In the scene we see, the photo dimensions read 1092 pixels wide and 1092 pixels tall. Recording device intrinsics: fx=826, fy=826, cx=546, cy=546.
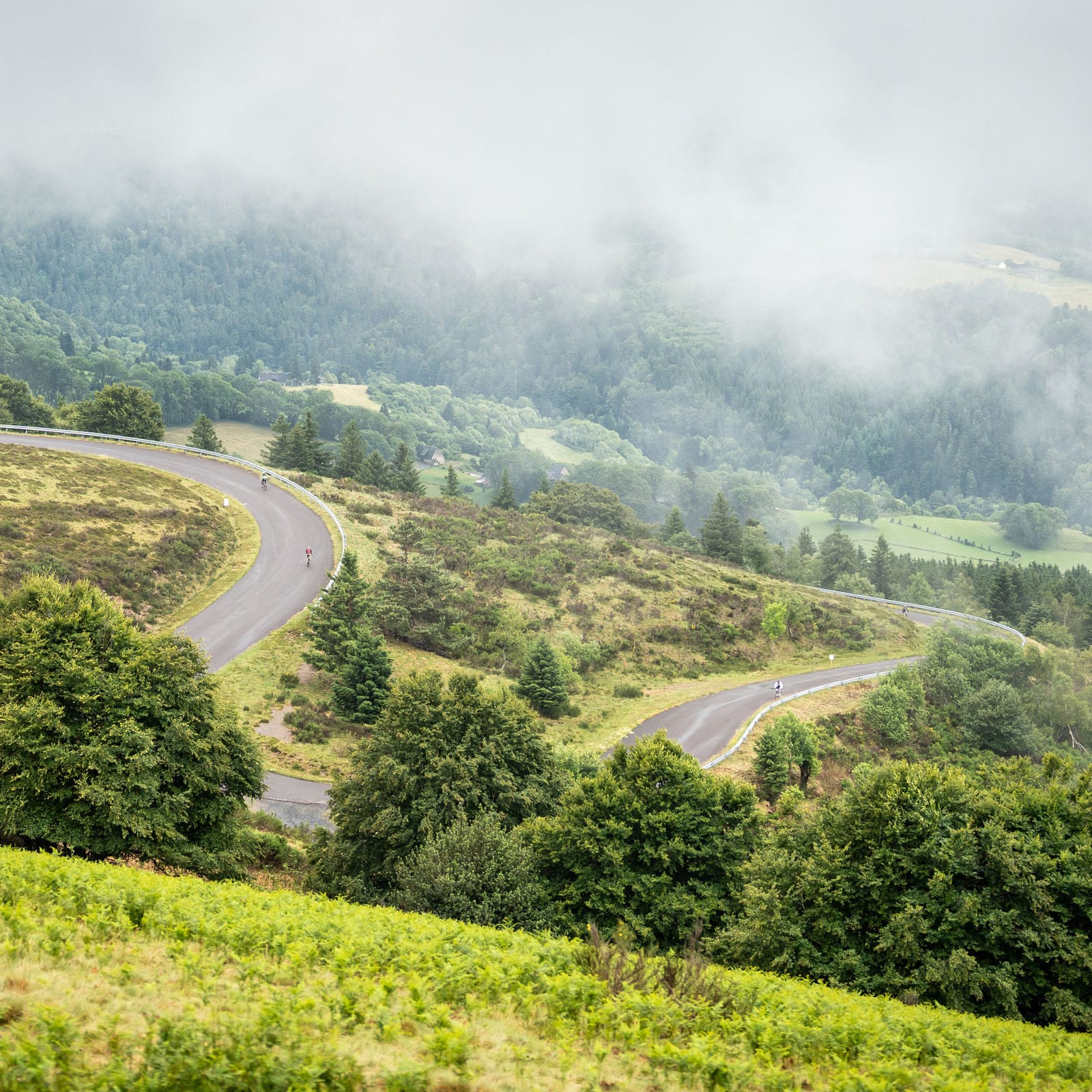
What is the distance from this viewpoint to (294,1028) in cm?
885

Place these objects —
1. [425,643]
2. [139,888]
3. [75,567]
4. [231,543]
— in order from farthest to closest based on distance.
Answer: [231,543] < [425,643] < [75,567] < [139,888]

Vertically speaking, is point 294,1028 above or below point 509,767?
above

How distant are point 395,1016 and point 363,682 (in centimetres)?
3111

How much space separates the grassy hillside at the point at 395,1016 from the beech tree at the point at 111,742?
507 cm

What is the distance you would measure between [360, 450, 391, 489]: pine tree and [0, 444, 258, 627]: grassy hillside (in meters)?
29.0

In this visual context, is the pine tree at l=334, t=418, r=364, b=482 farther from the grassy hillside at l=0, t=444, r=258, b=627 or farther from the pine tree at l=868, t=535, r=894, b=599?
the pine tree at l=868, t=535, r=894, b=599

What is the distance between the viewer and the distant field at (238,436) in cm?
Answer: 16275

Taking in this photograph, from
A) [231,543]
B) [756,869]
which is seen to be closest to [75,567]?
[231,543]

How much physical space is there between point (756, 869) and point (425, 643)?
32.4m

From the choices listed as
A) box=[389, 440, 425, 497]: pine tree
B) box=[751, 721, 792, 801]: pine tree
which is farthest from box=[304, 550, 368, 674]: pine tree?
box=[389, 440, 425, 497]: pine tree

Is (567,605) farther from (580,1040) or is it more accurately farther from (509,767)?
(580,1040)

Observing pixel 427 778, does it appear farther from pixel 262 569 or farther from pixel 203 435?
pixel 203 435

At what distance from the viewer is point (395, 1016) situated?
9.81m

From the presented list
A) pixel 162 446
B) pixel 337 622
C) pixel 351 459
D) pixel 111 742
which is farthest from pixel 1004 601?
pixel 111 742
